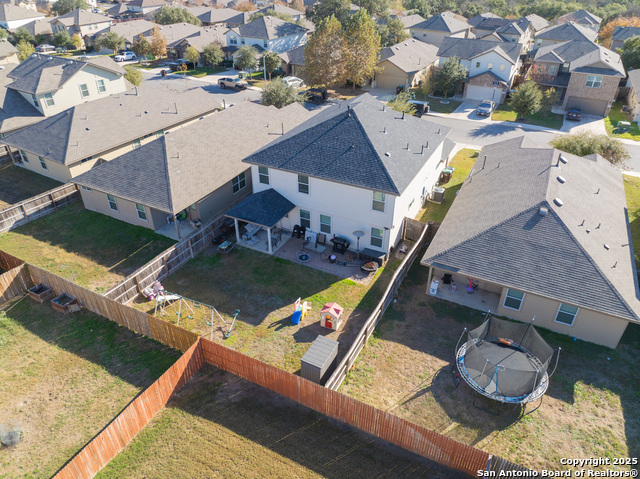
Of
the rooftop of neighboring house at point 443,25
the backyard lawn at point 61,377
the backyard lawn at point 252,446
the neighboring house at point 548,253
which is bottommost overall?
the backyard lawn at point 61,377

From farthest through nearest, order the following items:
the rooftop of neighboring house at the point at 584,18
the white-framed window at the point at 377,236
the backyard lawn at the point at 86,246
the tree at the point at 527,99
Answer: the rooftop of neighboring house at the point at 584,18 < the tree at the point at 527,99 < the white-framed window at the point at 377,236 < the backyard lawn at the point at 86,246

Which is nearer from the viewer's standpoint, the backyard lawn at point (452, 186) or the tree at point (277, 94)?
the backyard lawn at point (452, 186)

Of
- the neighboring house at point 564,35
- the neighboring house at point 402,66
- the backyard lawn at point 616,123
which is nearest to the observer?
the backyard lawn at point 616,123

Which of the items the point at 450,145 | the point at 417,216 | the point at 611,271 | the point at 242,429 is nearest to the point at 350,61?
the point at 450,145

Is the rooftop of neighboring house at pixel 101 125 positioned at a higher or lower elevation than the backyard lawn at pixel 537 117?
higher

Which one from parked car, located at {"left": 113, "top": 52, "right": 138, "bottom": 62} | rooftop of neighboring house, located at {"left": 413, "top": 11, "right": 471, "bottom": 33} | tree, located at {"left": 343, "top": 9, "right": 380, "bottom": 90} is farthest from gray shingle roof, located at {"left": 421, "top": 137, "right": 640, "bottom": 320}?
parked car, located at {"left": 113, "top": 52, "right": 138, "bottom": 62}

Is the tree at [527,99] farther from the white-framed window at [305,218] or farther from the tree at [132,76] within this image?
the tree at [132,76]

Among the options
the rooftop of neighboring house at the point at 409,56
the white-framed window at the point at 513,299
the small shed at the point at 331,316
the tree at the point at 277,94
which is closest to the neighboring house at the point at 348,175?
A: the small shed at the point at 331,316

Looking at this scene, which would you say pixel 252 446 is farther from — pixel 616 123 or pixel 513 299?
pixel 616 123
